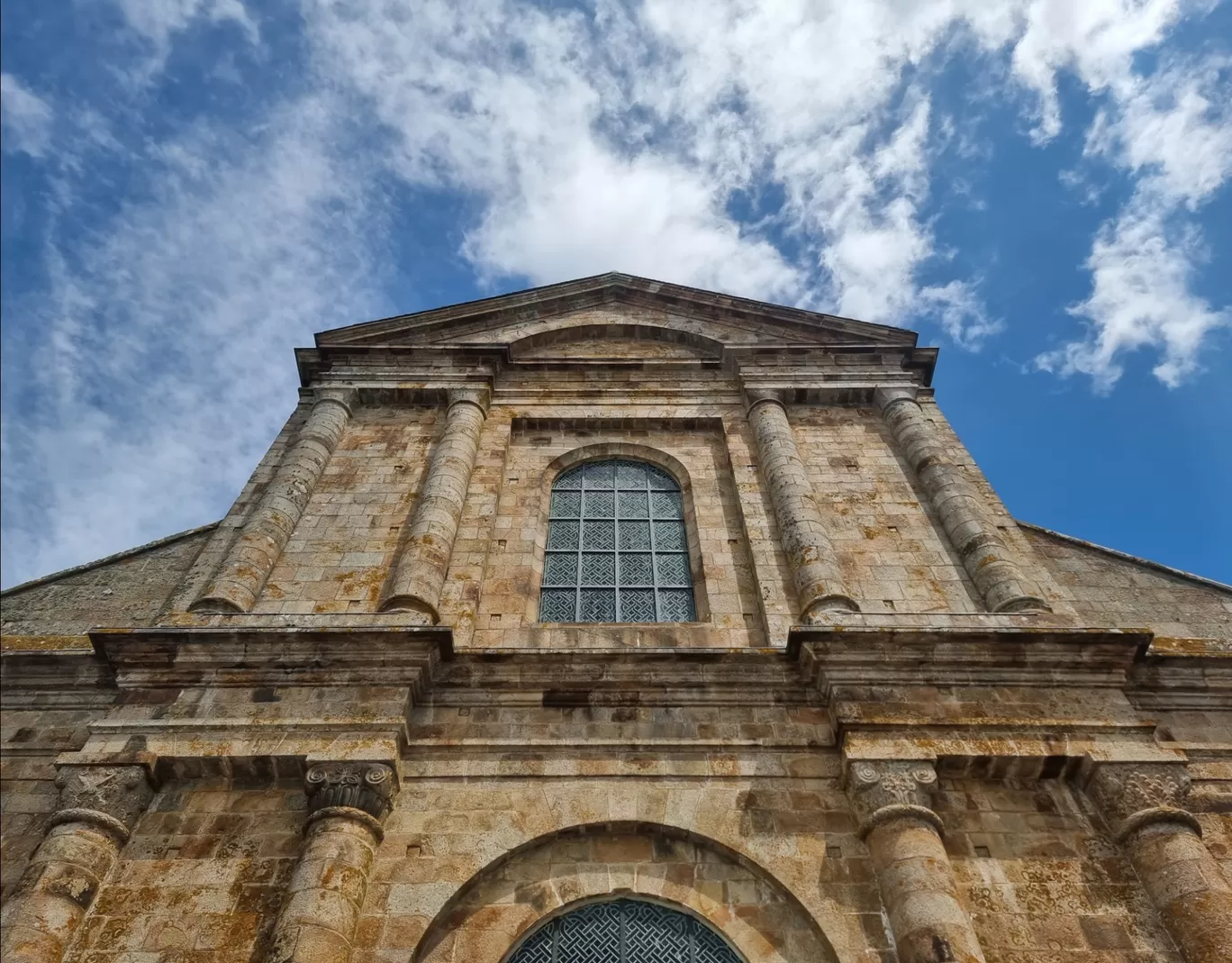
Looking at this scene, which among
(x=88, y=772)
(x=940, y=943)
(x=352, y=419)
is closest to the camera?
(x=940, y=943)

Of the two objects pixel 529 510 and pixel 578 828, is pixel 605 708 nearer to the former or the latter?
pixel 578 828

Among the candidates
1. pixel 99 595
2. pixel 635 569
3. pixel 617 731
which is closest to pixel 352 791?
pixel 617 731

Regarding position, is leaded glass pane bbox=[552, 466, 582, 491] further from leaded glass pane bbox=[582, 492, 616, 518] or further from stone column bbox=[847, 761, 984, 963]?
stone column bbox=[847, 761, 984, 963]

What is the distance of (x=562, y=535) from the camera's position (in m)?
11.3

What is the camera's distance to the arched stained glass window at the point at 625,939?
6797mm

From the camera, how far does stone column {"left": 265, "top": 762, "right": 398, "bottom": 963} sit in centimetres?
619

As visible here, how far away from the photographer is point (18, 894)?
6586 mm

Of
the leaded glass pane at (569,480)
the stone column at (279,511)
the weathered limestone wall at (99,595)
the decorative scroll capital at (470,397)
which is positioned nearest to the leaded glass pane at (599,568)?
the leaded glass pane at (569,480)

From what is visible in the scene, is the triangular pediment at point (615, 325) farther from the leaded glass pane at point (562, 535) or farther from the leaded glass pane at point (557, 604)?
the leaded glass pane at point (557, 604)

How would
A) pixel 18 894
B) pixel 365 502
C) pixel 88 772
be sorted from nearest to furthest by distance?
1. pixel 18 894
2. pixel 88 772
3. pixel 365 502

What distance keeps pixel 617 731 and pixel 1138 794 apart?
431 cm

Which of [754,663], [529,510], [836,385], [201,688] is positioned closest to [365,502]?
[529,510]

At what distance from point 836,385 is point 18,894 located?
11.3 metres

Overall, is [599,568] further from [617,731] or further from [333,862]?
[333,862]
